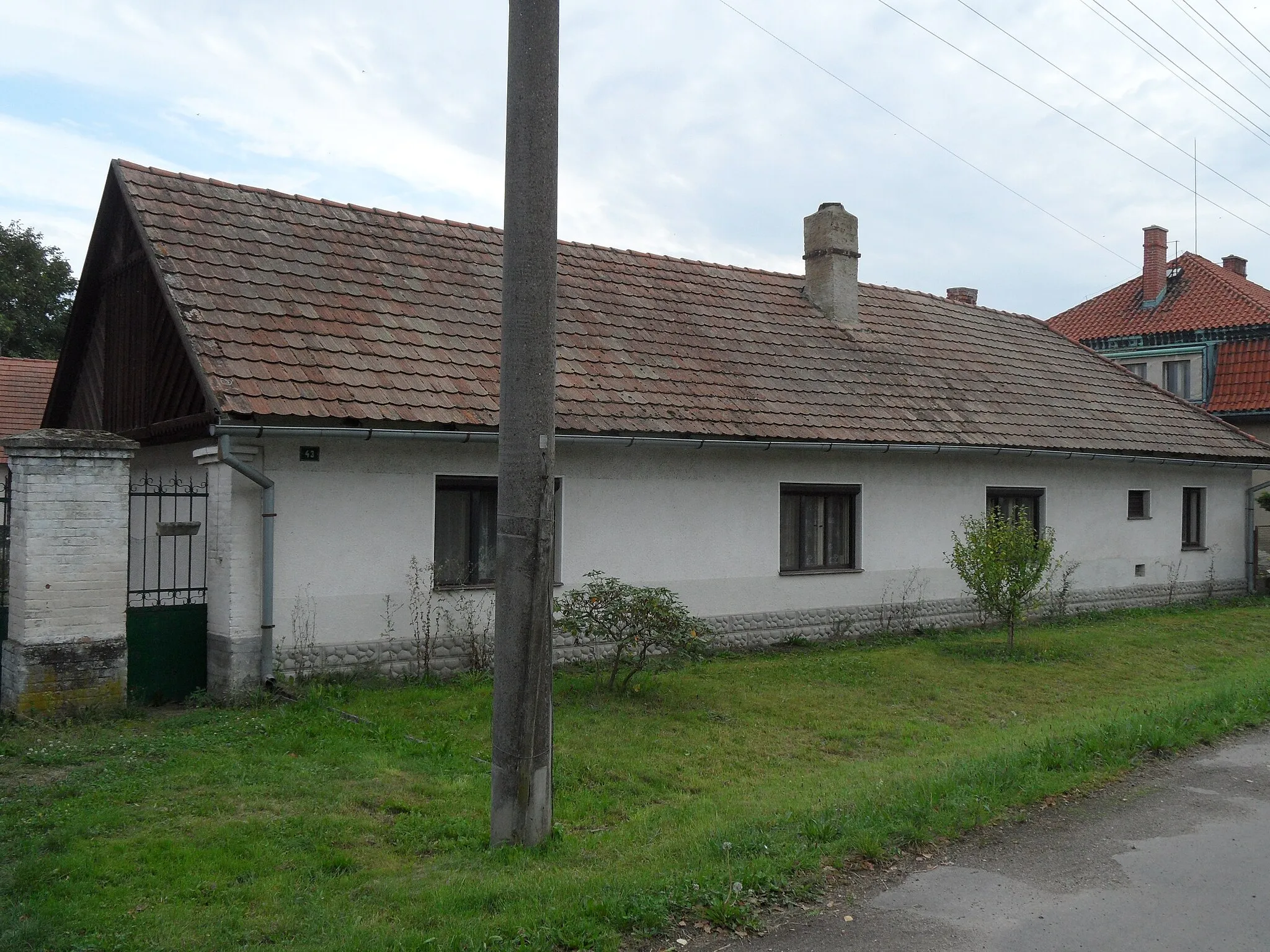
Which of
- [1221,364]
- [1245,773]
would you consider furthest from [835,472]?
[1221,364]

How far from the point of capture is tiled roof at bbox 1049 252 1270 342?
29.0 m

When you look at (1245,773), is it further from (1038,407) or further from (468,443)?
(1038,407)

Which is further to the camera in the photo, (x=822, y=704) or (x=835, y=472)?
(x=835, y=472)

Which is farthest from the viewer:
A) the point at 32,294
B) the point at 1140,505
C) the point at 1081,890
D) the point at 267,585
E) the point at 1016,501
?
the point at 32,294

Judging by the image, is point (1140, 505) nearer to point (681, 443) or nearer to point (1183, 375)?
point (681, 443)

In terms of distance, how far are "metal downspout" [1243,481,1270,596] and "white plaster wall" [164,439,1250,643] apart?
2.25m

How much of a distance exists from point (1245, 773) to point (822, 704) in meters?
3.86

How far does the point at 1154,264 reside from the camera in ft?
105

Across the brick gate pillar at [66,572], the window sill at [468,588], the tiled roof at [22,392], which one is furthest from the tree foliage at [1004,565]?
the tiled roof at [22,392]

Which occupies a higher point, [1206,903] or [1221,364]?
[1221,364]

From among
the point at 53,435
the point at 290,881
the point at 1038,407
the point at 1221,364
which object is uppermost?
the point at 1221,364

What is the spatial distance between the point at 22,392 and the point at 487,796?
26742mm

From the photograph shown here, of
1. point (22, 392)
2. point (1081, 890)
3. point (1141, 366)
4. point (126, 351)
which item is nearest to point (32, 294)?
point (22, 392)

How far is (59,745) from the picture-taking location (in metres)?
8.14
